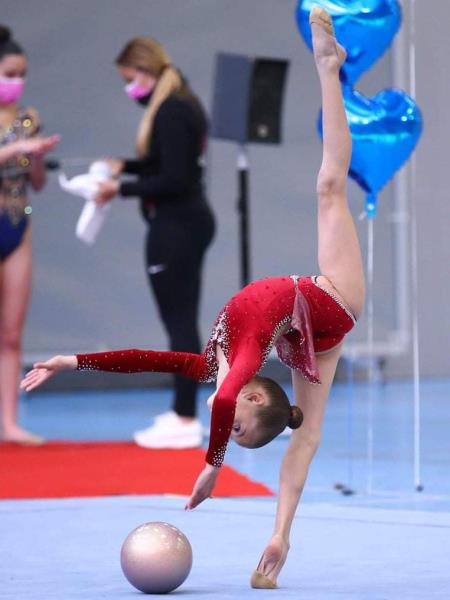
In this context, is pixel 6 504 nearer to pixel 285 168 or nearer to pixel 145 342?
pixel 145 342

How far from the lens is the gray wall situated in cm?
832

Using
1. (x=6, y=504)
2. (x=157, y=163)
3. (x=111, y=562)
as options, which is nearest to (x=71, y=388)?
(x=157, y=163)

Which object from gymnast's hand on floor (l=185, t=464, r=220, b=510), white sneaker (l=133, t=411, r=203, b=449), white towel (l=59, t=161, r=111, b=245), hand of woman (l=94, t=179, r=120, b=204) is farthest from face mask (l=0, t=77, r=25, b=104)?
gymnast's hand on floor (l=185, t=464, r=220, b=510)

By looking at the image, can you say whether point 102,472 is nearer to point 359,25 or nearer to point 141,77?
point 141,77

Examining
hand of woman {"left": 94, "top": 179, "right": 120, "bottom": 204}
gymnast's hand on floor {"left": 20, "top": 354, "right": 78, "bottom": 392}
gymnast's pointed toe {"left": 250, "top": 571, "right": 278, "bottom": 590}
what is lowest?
gymnast's pointed toe {"left": 250, "top": 571, "right": 278, "bottom": 590}

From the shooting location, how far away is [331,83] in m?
3.35

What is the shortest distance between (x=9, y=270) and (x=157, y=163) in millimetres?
852

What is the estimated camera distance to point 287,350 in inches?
125

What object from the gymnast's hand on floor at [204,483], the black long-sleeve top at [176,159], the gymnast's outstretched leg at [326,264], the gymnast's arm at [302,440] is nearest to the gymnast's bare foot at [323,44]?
the gymnast's outstretched leg at [326,264]

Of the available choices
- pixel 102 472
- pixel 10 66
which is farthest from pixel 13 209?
pixel 102 472

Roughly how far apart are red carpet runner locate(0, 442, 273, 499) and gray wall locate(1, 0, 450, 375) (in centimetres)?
274

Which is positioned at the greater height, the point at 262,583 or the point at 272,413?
the point at 272,413

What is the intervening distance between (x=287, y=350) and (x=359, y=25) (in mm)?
1506

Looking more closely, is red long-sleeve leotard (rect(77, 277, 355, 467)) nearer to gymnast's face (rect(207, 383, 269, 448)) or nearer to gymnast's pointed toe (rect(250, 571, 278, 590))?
gymnast's face (rect(207, 383, 269, 448))
